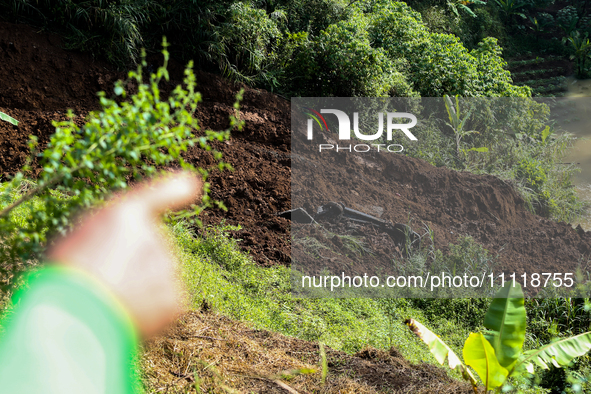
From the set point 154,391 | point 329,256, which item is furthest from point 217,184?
point 154,391

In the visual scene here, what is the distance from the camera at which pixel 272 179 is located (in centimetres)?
635

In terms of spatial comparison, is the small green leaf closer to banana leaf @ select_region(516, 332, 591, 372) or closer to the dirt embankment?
the dirt embankment

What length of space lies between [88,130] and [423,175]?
20.9ft

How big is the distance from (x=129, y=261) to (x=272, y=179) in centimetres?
319

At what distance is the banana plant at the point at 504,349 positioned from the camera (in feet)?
10.1

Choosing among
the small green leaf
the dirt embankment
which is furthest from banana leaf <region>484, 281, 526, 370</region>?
the small green leaf

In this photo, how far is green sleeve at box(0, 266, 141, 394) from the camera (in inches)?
102

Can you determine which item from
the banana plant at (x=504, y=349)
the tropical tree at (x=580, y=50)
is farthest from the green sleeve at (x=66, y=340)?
the tropical tree at (x=580, y=50)

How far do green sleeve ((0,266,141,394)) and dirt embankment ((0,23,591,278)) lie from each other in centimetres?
249

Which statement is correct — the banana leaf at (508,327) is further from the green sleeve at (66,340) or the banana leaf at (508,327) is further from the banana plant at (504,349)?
Answer: the green sleeve at (66,340)

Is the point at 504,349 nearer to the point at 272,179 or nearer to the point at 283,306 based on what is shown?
the point at 283,306

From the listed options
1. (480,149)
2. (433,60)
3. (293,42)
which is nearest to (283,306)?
(293,42)

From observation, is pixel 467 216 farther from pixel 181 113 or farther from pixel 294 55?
pixel 181 113

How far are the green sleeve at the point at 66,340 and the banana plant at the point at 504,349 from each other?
2.08 meters
